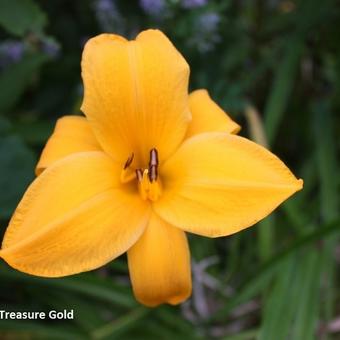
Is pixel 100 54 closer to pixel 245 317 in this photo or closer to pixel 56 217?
pixel 56 217

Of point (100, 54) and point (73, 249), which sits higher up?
point (100, 54)

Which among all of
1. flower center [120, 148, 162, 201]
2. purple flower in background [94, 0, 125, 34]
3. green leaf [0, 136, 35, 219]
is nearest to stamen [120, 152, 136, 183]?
flower center [120, 148, 162, 201]

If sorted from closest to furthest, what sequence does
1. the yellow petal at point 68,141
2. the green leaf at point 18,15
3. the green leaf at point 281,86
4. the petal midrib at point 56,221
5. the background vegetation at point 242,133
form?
the petal midrib at point 56,221 < the yellow petal at point 68,141 < the green leaf at point 18,15 < the background vegetation at point 242,133 < the green leaf at point 281,86

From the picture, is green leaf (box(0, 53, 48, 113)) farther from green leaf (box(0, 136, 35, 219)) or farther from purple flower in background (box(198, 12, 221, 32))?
purple flower in background (box(198, 12, 221, 32))

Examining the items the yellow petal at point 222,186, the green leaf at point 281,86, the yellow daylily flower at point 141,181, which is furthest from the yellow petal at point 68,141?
the green leaf at point 281,86

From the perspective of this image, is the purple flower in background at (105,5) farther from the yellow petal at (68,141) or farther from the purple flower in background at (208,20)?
the yellow petal at (68,141)

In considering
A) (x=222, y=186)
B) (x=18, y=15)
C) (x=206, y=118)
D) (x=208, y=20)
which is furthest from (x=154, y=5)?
(x=222, y=186)

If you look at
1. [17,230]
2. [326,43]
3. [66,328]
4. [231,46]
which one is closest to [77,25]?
[231,46]
